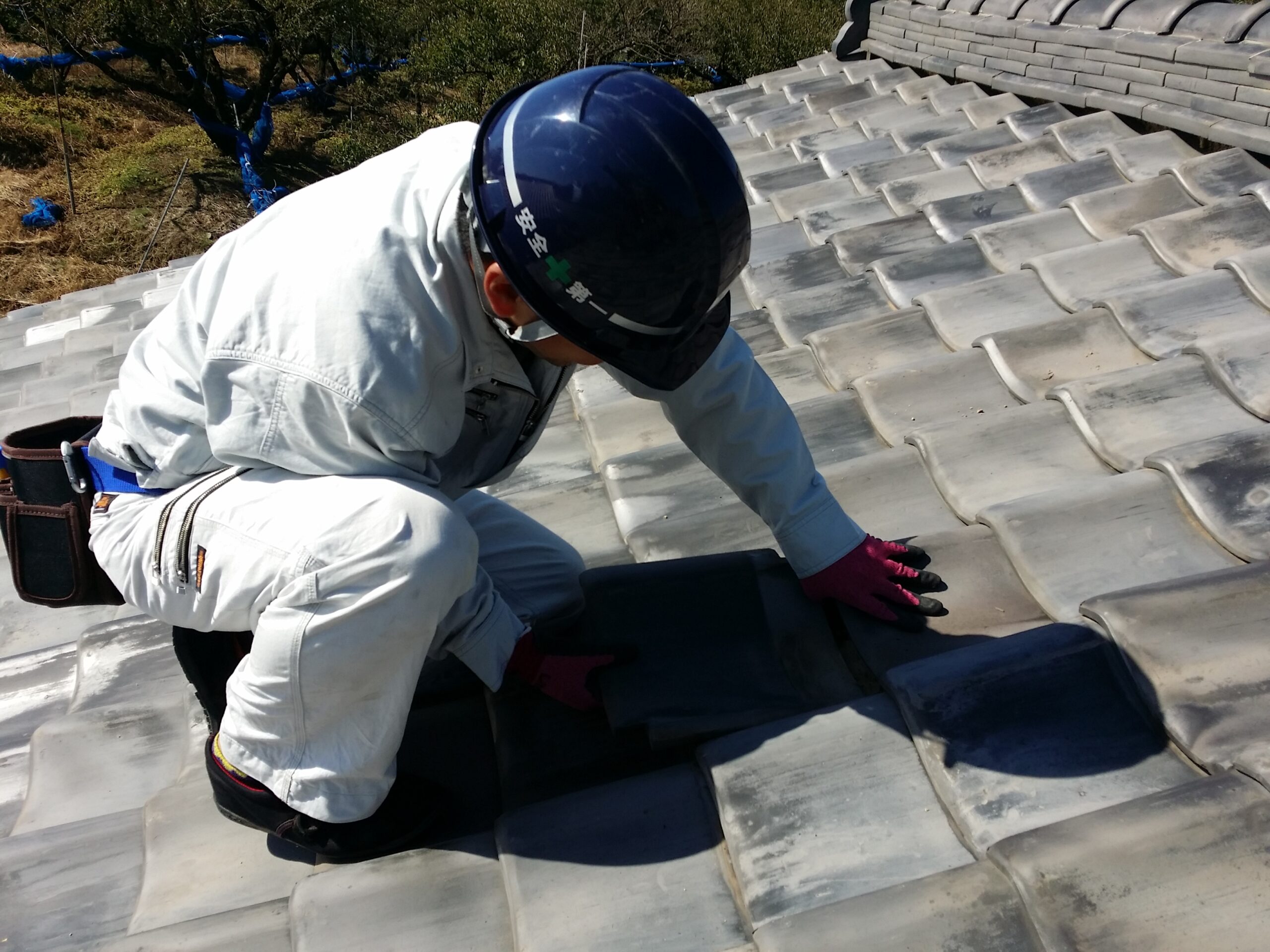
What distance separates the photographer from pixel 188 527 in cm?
168

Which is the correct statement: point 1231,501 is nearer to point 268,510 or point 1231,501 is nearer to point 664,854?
point 664,854

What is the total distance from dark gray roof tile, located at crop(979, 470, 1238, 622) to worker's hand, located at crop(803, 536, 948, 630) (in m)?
0.18

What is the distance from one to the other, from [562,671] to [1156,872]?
3.28ft

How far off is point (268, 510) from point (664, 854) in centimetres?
81

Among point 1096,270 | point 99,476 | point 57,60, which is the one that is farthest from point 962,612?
point 57,60

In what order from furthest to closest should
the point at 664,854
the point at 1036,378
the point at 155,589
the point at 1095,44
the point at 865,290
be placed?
the point at 1095,44 < the point at 865,290 < the point at 1036,378 < the point at 155,589 < the point at 664,854

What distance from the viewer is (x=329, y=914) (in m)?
1.53

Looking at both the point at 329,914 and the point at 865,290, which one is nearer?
the point at 329,914

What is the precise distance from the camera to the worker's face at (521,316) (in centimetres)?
157

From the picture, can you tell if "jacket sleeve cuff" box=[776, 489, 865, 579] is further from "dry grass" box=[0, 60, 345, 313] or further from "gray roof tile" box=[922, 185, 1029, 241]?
"dry grass" box=[0, 60, 345, 313]

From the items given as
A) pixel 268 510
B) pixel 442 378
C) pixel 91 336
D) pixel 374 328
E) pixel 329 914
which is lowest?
pixel 91 336

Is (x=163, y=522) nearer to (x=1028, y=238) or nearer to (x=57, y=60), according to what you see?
(x=1028, y=238)

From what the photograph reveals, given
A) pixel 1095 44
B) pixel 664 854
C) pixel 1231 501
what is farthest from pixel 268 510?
pixel 1095 44

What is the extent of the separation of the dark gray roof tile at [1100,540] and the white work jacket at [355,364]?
12.7 inches
